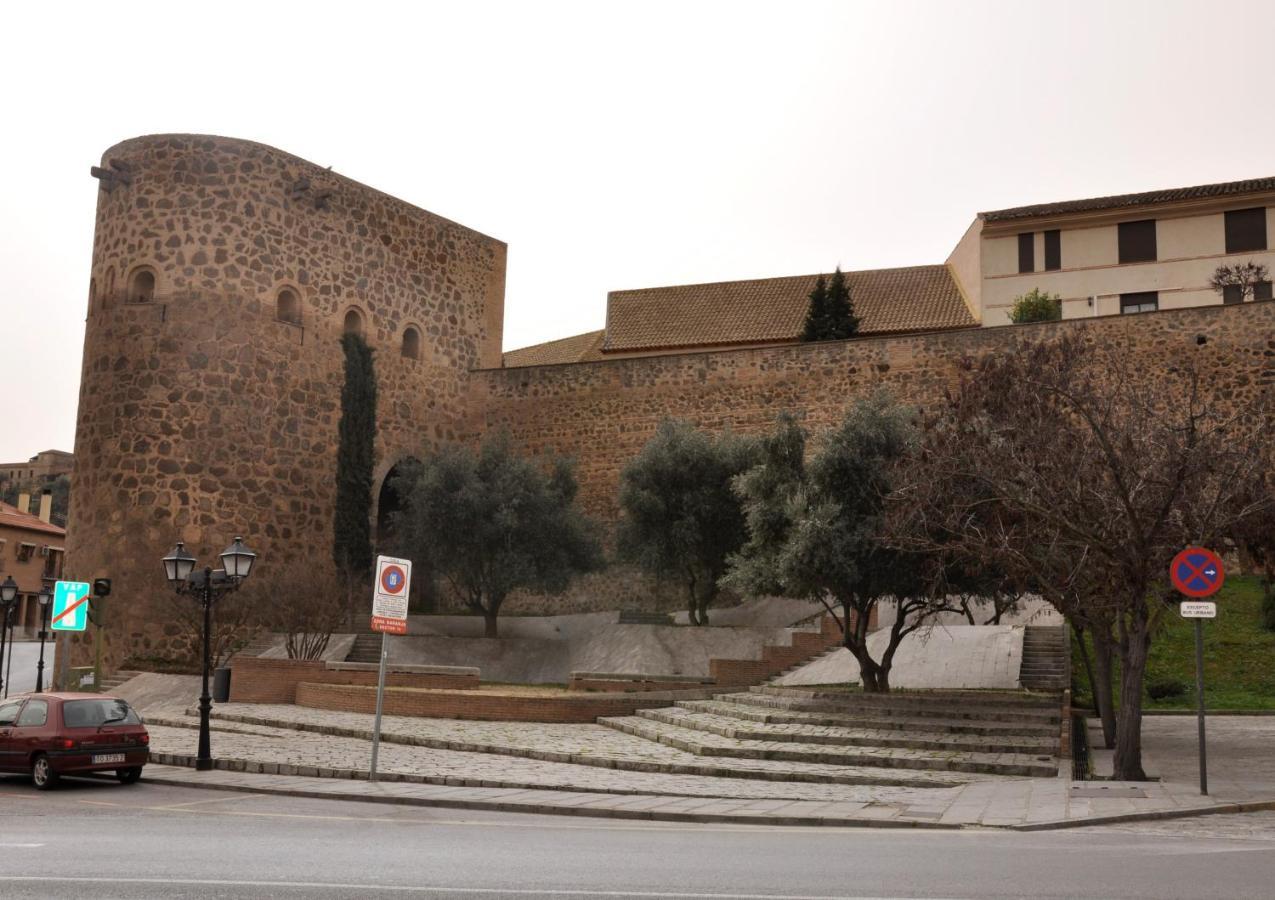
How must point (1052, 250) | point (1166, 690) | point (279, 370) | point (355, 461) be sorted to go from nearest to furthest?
point (1166, 690), point (279, 370), point (355, 461), point (1052, 250)

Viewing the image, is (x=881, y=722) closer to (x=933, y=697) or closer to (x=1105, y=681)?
(x=933, y=697)

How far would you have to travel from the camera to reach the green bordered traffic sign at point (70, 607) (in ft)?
68.0

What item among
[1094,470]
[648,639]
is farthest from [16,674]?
[1094,470]

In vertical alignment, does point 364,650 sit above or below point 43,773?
above

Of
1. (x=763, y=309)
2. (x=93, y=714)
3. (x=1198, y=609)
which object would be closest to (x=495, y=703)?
(x=93, y=714)

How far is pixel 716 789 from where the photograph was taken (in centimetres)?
1327

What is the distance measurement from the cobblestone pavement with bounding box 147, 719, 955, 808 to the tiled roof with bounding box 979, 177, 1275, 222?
30.0 m

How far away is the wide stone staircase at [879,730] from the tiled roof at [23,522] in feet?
156

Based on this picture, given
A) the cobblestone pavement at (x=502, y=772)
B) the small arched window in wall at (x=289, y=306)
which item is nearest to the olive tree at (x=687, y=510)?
the small arched window in wall at (x=289, y=306)

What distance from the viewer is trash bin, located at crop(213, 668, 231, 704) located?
2284cm

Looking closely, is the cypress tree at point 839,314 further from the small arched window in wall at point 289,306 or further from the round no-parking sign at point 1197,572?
the round no-parking sign at point 1197,572

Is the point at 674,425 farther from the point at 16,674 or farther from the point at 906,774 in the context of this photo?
the point at 16,674

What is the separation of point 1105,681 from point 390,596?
9.56 meters

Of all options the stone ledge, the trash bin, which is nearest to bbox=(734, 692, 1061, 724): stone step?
the stone ledge
